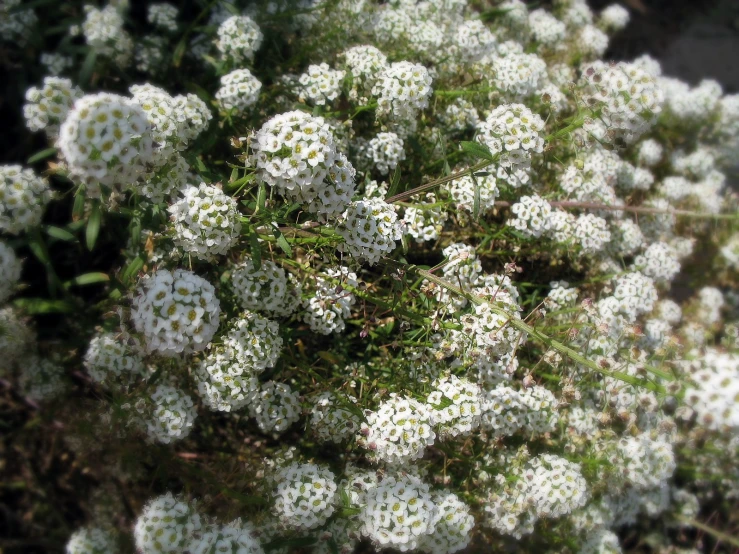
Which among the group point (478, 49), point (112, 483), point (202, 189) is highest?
point (478, 49)

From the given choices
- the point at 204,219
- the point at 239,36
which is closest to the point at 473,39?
the point at 239,36

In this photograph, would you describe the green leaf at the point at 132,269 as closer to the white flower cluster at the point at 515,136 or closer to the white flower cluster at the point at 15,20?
the white flower cluster at the point at 515,136

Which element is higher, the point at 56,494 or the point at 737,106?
the point at 737,106

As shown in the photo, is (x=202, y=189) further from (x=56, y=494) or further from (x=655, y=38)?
(x=655, y=38)

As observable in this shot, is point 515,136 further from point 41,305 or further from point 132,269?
point 41,305

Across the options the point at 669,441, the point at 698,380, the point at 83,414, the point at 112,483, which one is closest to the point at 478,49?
the point at 698,380

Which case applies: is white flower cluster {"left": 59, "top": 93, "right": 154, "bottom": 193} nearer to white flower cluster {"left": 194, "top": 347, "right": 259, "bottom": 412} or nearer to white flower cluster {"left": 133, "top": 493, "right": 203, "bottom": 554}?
white flower cluster {"left": 194, "top": 347, "right": 259, "bottom": 412}
